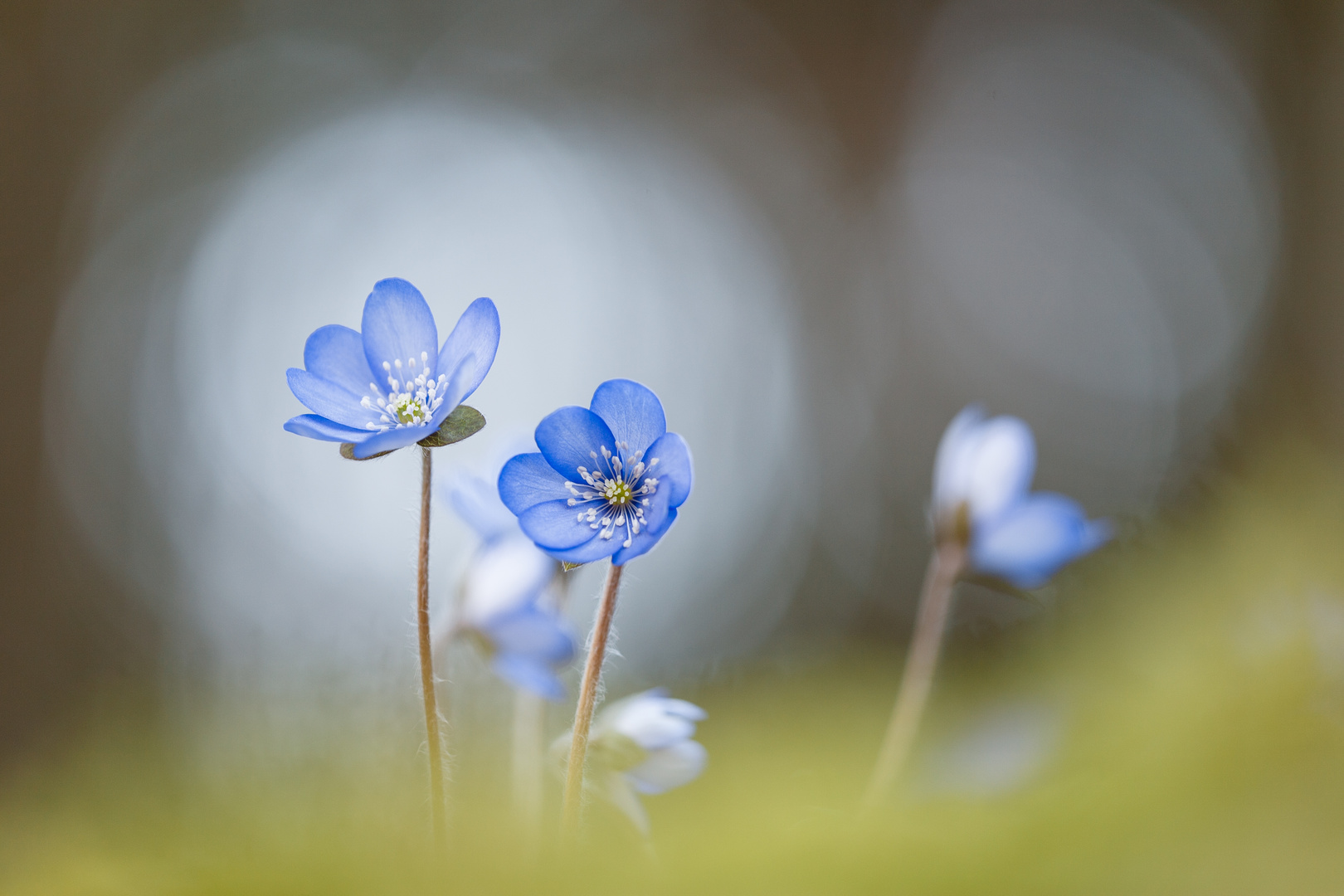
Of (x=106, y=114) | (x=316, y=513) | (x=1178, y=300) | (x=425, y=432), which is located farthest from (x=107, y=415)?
(x=1178, y=300)

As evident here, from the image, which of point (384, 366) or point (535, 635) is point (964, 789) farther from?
point (384, 366)

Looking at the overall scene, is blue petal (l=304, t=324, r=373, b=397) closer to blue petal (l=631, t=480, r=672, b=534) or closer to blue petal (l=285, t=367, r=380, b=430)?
blue petal (l=285, t=367, r=380, b=430)

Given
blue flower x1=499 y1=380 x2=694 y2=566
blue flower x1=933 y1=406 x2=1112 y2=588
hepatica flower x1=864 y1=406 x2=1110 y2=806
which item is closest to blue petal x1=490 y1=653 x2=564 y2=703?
blue flower x1=499 y1=380 x2=694 y2=566

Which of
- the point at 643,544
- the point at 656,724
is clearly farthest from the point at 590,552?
the point at 656,724

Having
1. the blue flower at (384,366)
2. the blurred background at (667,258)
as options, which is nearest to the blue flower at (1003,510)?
the blue flower at (384,366)

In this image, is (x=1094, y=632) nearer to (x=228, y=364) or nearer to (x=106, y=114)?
(x=228, y=364)

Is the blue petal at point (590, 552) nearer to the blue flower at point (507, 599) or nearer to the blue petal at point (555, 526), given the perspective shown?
the blue petal at point (555, 526)
